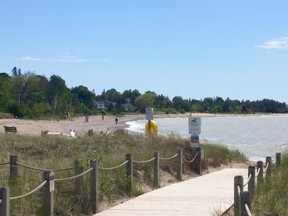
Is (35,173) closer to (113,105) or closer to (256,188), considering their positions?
(256,188)

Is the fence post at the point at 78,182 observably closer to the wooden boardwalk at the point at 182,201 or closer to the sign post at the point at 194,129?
the wooden boardwalk at the point at 182,201

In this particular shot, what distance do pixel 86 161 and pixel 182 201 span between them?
2.78 metres

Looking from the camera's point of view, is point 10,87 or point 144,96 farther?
point 144,96

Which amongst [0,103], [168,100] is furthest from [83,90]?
[0,103]

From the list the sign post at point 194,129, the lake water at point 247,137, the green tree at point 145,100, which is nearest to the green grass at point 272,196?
the sign post at point 194,129

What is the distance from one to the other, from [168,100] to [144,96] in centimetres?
1375

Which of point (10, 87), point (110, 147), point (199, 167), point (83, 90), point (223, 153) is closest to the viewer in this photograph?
point (199, 167)

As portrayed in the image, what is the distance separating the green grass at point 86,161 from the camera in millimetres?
11180

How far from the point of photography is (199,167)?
65.2 ft

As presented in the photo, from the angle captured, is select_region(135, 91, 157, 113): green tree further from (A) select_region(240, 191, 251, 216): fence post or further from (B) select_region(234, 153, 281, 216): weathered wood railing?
(A) select_region(240, 191, 251, 216): fence post

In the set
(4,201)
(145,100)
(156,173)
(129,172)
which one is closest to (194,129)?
(156,173)

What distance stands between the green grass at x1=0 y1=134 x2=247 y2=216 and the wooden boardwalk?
65cm

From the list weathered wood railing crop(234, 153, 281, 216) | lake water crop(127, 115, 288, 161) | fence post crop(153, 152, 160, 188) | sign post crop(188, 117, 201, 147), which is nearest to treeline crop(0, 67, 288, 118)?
lake water crop(127, 115, 288, 161)

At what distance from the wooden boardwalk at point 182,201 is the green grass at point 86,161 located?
0.65m
